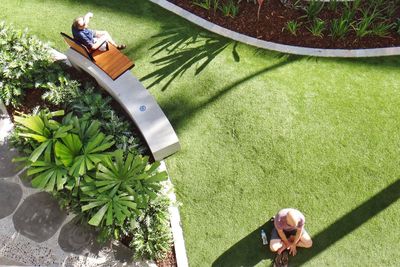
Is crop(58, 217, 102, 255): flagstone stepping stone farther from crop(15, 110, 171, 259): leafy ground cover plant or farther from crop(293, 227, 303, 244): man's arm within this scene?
crop(293, 227, 303, 244): man's arm

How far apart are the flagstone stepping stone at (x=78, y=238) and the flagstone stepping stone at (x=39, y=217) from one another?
171mm

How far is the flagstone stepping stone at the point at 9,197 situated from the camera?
6.79 metres

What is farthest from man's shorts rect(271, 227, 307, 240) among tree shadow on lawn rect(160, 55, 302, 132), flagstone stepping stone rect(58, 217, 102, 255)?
flagstone stepping stone rect(58, 217, 102, 255)

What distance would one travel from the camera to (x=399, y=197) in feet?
22.4

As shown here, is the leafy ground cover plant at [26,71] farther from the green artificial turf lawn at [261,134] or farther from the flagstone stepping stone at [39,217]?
the flagstone stepping stone at [39,217]

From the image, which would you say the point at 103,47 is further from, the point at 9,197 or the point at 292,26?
the point at 292,26

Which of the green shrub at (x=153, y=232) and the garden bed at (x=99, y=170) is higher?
the garden bed at (x=99, y=170)

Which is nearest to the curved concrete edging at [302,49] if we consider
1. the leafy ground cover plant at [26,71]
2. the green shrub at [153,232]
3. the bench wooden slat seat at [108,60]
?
the bench wooden slat seat at [108,60]

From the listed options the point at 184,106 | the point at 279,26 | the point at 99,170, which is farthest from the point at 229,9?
the point at 99,170

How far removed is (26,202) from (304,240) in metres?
4.51

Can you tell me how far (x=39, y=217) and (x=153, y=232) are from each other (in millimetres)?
1970

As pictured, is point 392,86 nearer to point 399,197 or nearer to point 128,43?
point 399,197

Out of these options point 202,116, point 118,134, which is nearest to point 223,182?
point 202,116

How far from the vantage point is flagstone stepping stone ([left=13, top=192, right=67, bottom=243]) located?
6.62m
